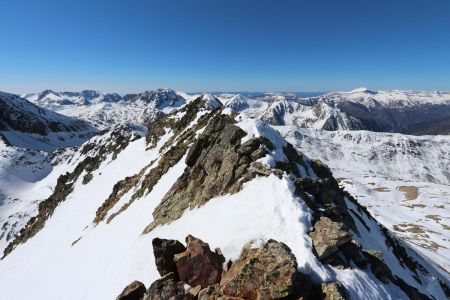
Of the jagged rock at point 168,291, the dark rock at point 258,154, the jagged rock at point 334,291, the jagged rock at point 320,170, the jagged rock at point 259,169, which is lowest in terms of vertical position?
the jagged rock at point 320,170

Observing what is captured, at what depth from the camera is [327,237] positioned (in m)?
18.0

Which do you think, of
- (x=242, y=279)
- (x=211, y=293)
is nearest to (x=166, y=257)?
(x=211, y=293)

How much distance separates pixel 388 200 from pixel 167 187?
141 metres

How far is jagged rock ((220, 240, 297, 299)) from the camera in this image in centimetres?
1455

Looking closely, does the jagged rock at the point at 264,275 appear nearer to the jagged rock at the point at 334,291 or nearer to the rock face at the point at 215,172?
the jagged rock at the point at 334,291

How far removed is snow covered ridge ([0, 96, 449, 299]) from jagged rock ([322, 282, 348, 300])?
69cm

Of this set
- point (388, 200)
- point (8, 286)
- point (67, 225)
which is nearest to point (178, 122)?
point (67, 225)

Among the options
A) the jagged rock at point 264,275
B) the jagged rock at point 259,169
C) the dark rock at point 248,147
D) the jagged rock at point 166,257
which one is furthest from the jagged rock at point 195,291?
the dark rock at point 248,147

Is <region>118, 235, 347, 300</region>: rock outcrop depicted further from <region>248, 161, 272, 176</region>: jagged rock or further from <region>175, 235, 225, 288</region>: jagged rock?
<region>248, 161, 272, 176</region>: jagged rock

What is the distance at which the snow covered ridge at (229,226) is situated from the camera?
18.8 metres

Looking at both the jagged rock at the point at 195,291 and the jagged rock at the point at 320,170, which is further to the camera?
the jagged rock at the point at 320,170

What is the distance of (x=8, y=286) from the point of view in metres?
43.9

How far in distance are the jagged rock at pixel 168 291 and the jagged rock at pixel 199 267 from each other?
58 cm

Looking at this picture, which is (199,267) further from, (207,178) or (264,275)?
(207,178)
